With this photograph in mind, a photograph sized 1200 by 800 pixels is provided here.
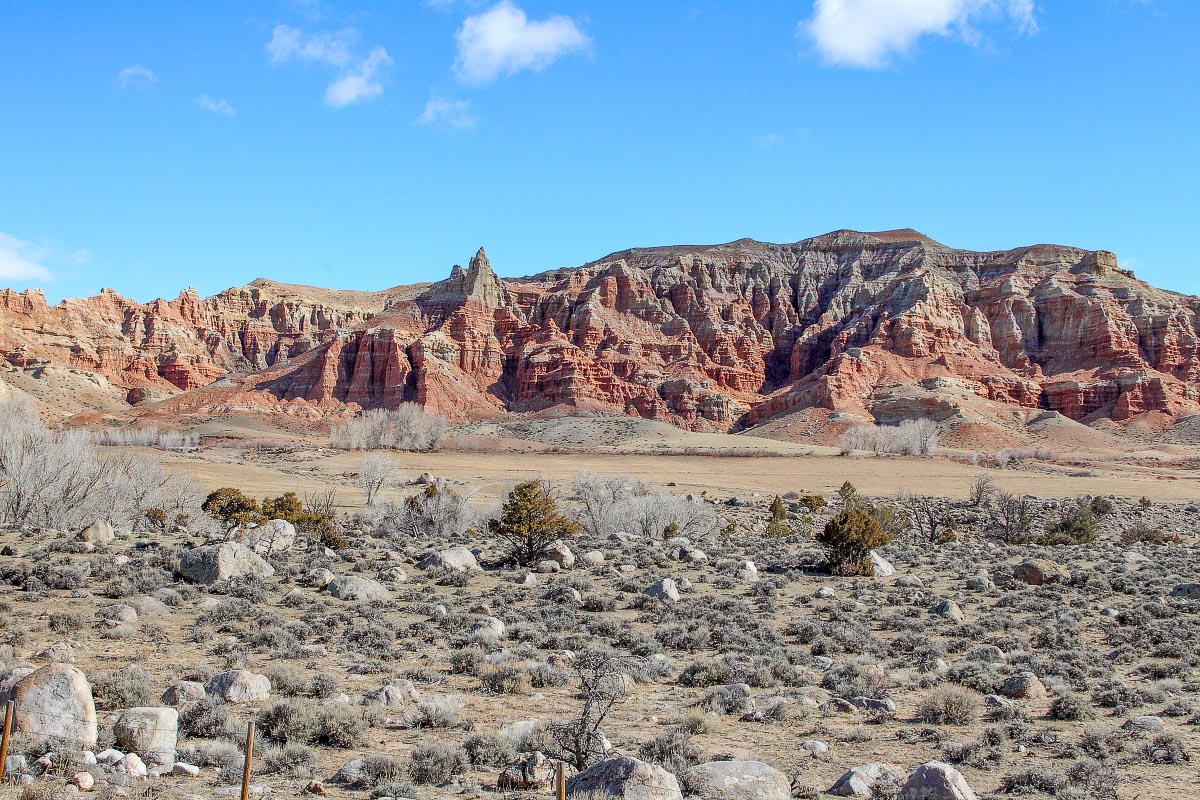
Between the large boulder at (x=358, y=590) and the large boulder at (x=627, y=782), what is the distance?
9.75 m

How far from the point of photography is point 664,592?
54.0ft

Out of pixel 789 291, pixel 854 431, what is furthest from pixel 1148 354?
pixel 854 431

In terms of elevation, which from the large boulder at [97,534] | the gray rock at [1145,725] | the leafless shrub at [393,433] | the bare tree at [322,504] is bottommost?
the bare tree at [322,504]

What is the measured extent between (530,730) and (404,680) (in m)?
2.52

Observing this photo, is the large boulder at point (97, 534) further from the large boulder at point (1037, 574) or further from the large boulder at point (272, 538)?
the large boulder at point (1037, 574)

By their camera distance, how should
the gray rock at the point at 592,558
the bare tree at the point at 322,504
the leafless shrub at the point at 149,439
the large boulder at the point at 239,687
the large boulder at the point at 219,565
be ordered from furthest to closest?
1. the leafless shrub at the point at 149,439
2. the bare tree at the point at 322,504
3. the gray rock at the point at 592,558
4. the large boulder at the point at 219,565
5. the large boulder at the point at 239,687

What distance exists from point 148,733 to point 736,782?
4914 millimetres

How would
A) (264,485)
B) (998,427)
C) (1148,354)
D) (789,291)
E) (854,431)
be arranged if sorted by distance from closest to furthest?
(264,485) → (854,431) → (998,427) → (1148,354) → (789,291)

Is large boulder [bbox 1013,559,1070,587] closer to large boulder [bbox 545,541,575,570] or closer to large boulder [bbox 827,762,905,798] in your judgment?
large boulder [bbox 545,541,575,570]

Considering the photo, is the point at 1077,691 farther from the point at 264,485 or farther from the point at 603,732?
the point at 264,485

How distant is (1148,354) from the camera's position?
138625 millimetres

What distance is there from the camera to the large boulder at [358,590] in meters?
15.5

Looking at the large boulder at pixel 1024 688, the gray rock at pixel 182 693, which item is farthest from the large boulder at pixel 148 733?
the large boulder at pixel 1024 688

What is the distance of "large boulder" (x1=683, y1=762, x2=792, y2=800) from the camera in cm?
681
